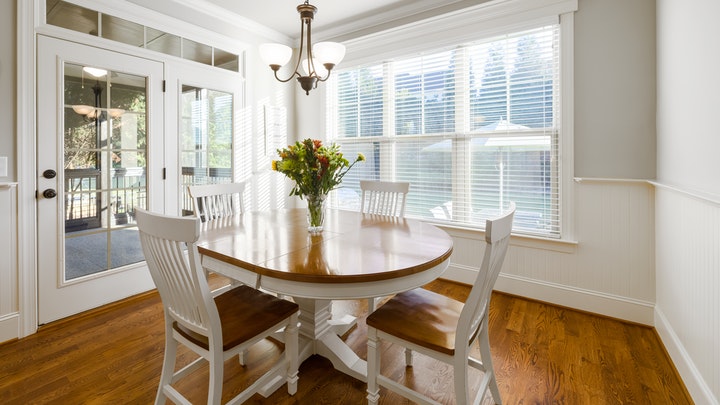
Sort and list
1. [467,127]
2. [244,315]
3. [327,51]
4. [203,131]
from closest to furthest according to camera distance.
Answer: [244,315] < [327,51] < [467,127] < [203,131]

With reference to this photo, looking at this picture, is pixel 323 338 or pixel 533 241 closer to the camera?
pixel 323 338

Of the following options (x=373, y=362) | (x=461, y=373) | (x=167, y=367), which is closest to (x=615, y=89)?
(x=461, y=373)

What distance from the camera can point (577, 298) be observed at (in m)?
2.64

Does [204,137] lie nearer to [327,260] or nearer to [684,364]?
[327,260]

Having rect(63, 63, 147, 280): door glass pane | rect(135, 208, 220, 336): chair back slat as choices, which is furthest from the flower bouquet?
rect(63, 63, 147, 280): door glass pane

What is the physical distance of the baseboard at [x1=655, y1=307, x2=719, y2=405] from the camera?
151 centimetres

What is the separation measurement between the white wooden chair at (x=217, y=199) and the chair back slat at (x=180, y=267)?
1.07 m

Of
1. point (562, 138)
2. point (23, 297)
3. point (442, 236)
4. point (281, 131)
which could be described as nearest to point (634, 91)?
point (562, 138)

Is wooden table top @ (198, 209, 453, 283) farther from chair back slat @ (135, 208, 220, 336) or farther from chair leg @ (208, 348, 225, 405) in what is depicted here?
chair leg @ (208, 348, 225, 405)

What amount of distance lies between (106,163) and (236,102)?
1402 millimetres

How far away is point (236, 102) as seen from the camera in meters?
3.62

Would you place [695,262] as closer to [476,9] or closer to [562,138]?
[562,138]

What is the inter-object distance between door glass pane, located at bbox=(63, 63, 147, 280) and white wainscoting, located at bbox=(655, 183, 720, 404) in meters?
3.74

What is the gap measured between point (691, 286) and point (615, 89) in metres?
1.47
